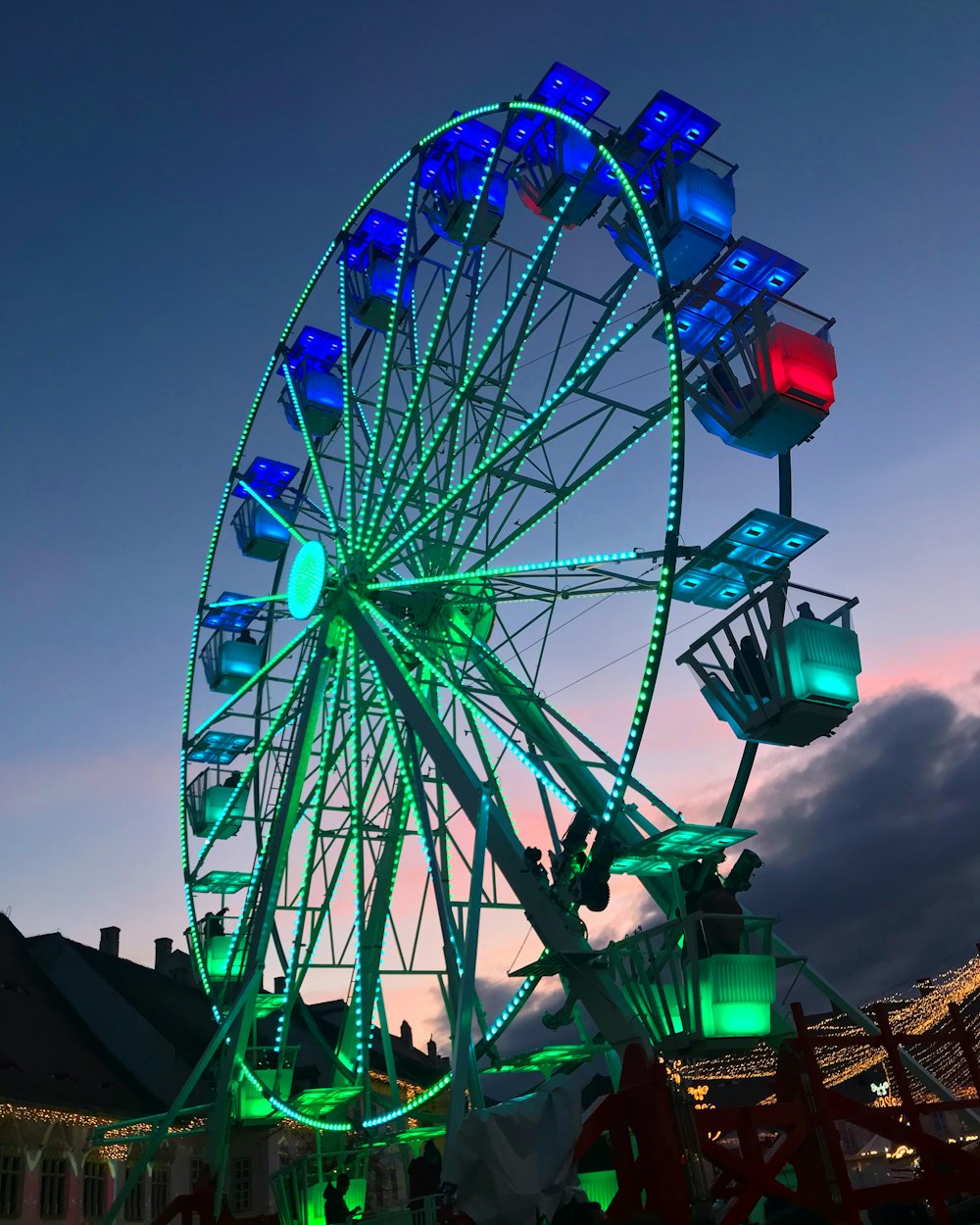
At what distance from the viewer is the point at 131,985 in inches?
905

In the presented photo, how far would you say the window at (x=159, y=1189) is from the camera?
60.0 feet

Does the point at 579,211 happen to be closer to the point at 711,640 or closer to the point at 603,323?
the point at 603,323

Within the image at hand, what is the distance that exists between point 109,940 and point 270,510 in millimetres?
15248

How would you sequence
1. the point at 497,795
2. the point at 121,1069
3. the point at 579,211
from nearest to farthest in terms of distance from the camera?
1. the point at 497,795
2. the point at 579,211
3. the point at 121,1069

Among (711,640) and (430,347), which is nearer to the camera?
(711,640)

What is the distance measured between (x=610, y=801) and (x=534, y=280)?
676 centimetres

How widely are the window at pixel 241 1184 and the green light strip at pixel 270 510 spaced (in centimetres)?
1196

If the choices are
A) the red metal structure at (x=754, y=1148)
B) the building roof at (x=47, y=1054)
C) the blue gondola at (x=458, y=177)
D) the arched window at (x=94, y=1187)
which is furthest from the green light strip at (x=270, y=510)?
the red metal structure at (x=754, y=1148)

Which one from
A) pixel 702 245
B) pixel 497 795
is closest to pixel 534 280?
pixel 702 245

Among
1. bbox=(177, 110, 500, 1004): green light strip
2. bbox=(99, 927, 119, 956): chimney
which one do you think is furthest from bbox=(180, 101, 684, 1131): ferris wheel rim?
bbox=(99, 927, 119, 956): chimney

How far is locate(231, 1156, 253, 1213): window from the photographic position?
67.6 ft

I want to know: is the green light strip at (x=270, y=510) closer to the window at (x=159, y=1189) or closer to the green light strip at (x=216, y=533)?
the green light strip at (x=216, y=533)

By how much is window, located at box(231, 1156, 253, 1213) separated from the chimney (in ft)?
26.2

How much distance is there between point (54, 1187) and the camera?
53.4 ft
